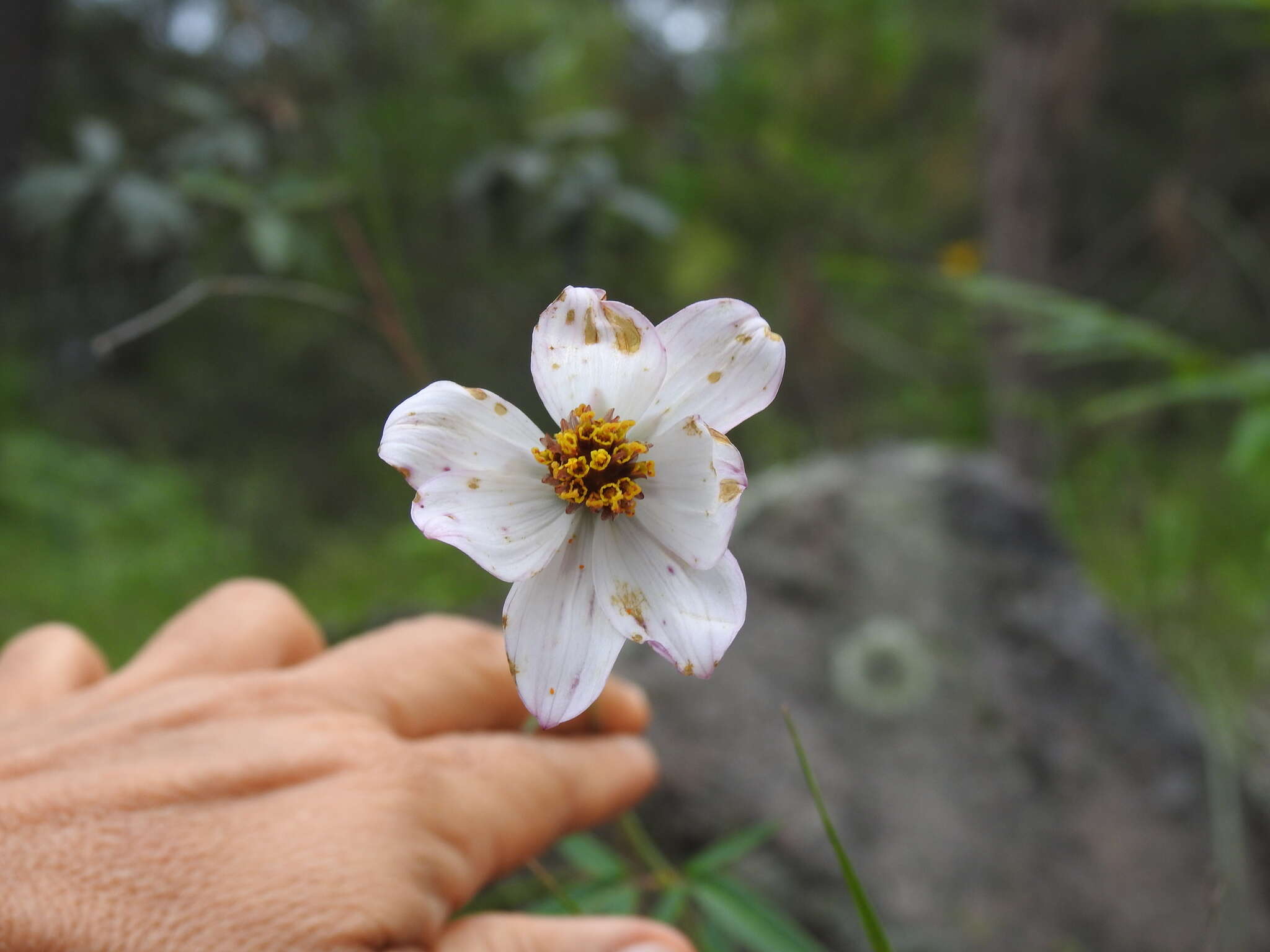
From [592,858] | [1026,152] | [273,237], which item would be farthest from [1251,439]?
[1026,152]

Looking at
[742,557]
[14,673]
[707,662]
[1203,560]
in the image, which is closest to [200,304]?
[742,557]

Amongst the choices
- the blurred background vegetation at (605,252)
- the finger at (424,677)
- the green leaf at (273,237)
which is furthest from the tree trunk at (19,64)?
the finger at (424,677)

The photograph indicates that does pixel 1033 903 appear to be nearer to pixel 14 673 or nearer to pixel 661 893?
pixel 661 893

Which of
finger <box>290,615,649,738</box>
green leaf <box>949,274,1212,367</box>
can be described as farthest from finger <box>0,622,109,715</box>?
green leaf <box>949,274,1212,367</box>

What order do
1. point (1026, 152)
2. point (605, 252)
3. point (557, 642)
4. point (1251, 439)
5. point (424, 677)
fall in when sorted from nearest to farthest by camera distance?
point (557, 642)
point (424, 677)
point (1251, 439)
point (605, 252)
point (1026, 152)

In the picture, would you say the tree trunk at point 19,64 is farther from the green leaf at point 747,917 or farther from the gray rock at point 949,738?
the green leaf at point 747,917

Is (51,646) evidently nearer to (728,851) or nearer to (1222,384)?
(728,851)

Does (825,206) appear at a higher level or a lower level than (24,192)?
higher
